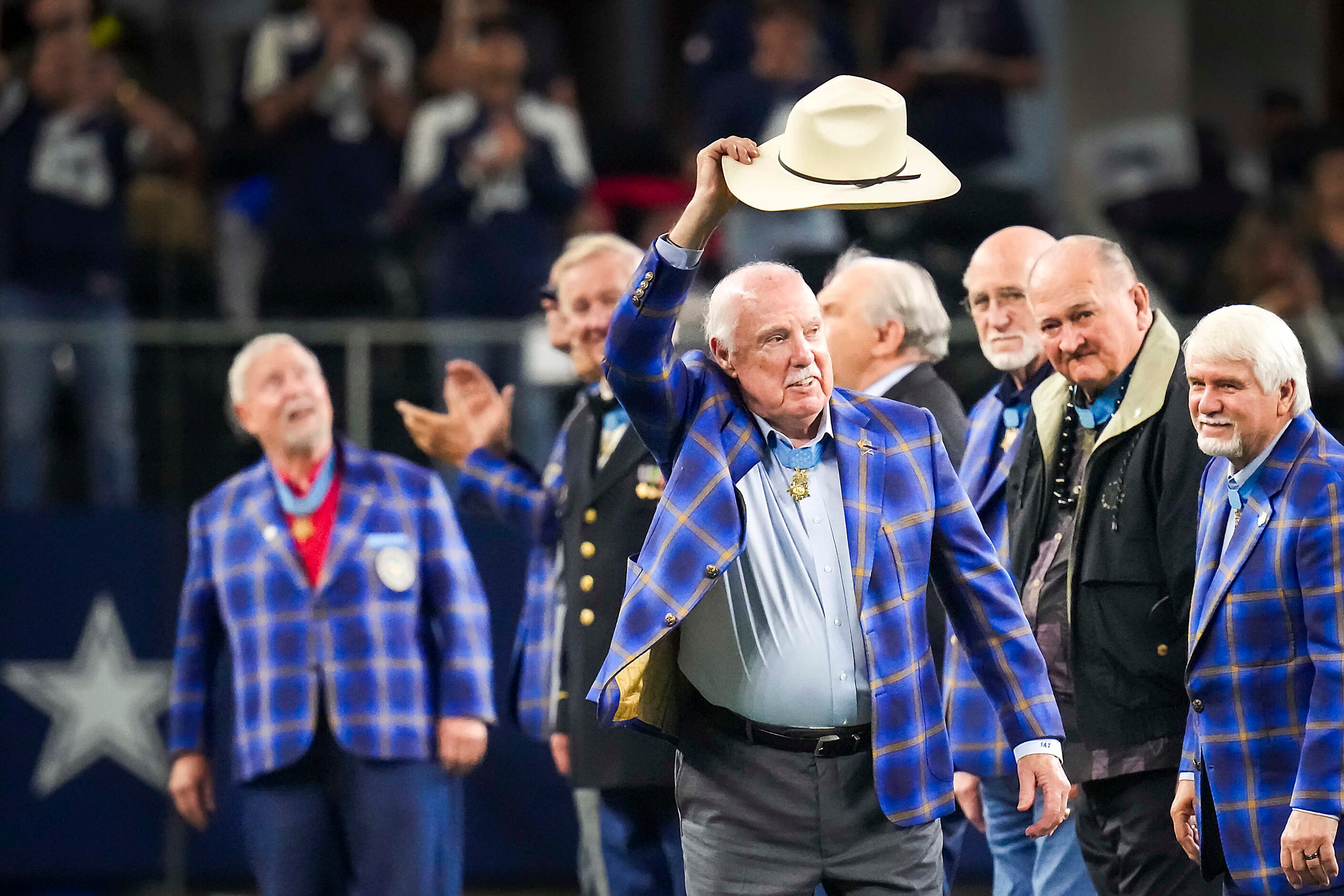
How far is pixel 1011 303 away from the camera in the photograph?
474 cm

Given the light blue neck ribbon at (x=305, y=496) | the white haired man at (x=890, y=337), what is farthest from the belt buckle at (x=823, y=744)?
the light blue neck ribbon at (x=305, y=496)

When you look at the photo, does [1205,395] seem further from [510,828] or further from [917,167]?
[510,828]

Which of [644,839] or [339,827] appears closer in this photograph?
[644,839]

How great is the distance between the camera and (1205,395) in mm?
3768

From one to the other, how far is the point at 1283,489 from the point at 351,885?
8.59 ft

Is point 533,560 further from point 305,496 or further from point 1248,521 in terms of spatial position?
point 1248,521

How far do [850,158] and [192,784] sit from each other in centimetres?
269

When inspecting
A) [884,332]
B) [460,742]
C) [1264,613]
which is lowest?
[460,742]

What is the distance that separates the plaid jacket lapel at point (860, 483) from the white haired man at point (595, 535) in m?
1.07

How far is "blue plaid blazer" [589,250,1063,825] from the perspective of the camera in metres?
3.55

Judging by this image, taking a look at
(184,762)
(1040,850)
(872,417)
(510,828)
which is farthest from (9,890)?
(872,417)

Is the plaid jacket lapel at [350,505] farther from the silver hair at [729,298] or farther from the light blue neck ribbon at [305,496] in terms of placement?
the silver hair at [729,298]

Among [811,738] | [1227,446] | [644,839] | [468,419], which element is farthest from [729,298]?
[468,419]

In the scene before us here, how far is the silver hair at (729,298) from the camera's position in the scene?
3695mm
